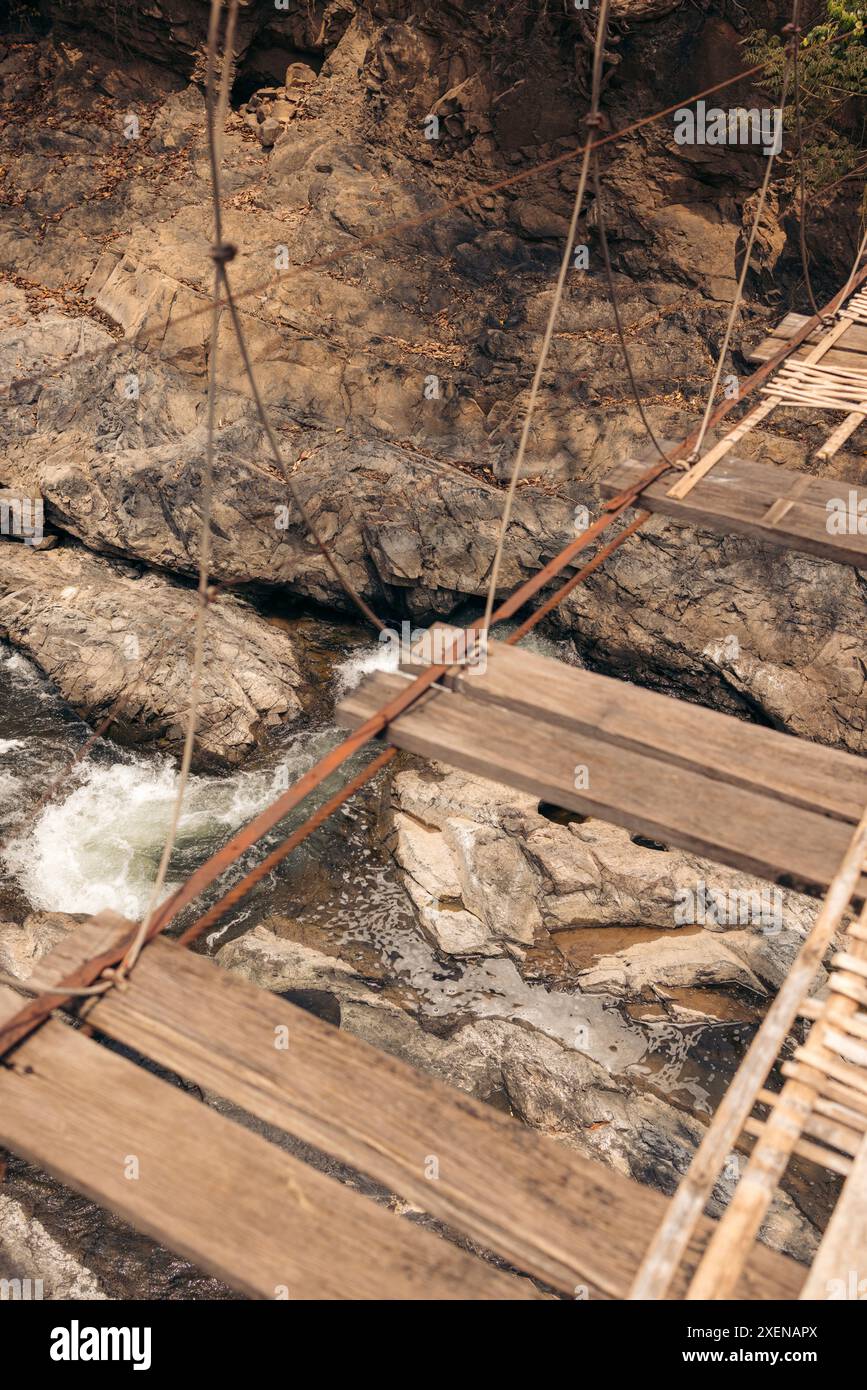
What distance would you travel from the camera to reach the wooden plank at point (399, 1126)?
2359 mm

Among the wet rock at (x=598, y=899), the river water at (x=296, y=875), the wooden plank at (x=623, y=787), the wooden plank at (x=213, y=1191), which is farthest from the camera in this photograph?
the wet rock at (x=598, y=899)

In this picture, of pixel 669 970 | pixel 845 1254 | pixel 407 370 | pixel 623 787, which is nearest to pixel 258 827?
pixel 623 787

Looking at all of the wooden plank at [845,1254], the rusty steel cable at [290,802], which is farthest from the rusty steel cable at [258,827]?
the wooden plank at [845,1254]

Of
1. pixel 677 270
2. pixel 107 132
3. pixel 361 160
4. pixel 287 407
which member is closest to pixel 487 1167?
pixel 287 407

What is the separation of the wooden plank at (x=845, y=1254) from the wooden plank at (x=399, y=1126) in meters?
0.08

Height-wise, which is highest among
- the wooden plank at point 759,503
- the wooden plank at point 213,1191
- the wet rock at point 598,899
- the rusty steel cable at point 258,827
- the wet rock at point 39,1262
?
the wooden plank at point 759,503

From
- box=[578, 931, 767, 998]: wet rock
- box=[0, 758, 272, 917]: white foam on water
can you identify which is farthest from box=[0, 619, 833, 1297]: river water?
box=[578, 931, 767, 998]: wet rock

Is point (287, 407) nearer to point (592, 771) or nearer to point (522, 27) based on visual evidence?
point (522, 27)

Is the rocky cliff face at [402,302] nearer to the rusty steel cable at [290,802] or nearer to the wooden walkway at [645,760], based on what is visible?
the rusty steel cable at [290,802]

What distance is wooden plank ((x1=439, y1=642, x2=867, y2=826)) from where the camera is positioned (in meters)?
3.39

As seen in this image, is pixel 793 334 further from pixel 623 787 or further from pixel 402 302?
pixel 402 302

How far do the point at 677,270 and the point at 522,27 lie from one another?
3.27m

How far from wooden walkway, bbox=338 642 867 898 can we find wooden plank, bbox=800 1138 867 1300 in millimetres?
886

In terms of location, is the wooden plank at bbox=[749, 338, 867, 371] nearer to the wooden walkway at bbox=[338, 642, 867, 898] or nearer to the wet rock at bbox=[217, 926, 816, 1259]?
the wooden walkway at bbox=[338, 642, 867, 898]
